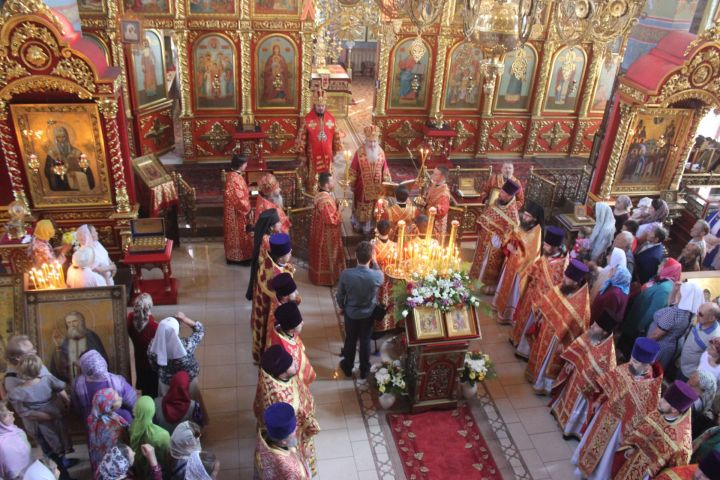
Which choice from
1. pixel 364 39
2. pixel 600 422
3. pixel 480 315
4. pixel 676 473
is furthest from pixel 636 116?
pixel 364 39

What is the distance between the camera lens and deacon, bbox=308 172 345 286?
30.3 ft

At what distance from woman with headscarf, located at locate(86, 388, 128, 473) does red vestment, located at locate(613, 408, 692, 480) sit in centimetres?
486

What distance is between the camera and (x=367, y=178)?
11.1m

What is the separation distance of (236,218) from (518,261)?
189 inches

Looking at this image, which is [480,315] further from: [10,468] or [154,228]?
[10,468]

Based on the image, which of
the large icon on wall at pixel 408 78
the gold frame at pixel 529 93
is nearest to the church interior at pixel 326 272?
the large icon on wall at pixel 408 78

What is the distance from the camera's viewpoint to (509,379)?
7977mm

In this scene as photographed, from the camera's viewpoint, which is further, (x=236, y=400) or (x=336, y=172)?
(x=336, y=172)

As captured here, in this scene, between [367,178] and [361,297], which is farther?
[367,178]

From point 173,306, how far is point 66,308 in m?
2.80

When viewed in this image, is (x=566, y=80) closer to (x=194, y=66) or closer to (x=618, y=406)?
(x=194, y=66)

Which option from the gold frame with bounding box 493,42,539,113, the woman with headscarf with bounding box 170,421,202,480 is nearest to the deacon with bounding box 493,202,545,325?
the woman with headscarf with bounding box 170,421,202,480

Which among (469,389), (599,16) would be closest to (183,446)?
(469,389)

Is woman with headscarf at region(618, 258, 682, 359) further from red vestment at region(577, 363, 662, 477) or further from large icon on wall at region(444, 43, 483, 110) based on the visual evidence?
large icon on wall at region(444, 43, 483, 110)
